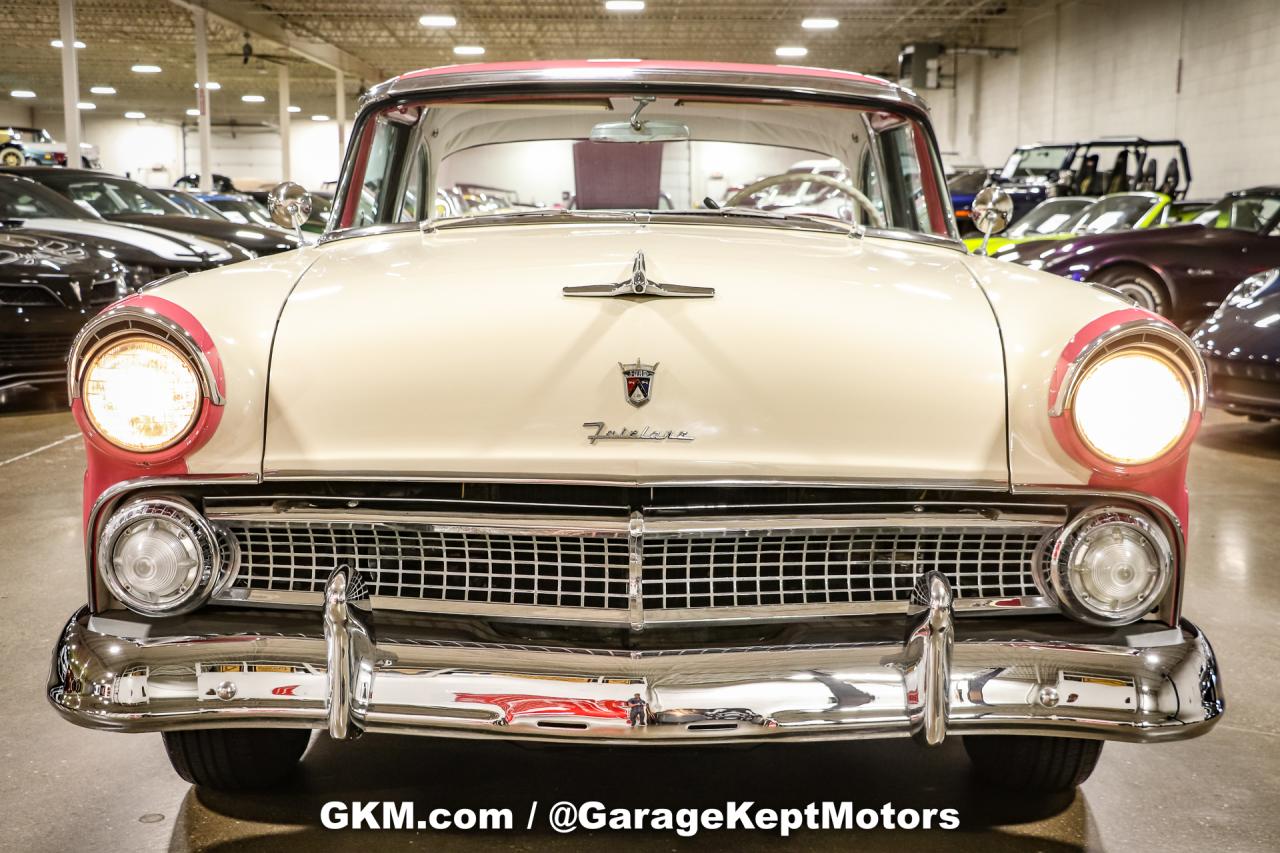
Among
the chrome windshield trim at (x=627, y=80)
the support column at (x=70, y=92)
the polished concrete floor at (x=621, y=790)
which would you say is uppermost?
the support column at (x=70, y=92)

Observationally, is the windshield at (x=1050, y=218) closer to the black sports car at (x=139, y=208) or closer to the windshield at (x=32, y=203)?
the black sports car at (x=139, y=208)

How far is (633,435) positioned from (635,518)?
116 millimetres

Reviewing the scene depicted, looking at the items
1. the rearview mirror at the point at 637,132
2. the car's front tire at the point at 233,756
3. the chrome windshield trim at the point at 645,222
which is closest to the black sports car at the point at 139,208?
the rearview mirror at the point at 637,132

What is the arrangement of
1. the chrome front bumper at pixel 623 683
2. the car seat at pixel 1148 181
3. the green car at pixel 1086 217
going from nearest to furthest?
the chrome front bumper at pixel 623 683 < the green car at pixel 1086 217 < the car seat at pixel 1148 181

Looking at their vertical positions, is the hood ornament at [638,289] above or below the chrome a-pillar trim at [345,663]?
above

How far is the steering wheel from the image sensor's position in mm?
2670

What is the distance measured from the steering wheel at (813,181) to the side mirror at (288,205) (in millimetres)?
1015

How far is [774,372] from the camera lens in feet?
5.50

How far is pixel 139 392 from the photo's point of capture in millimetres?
1682

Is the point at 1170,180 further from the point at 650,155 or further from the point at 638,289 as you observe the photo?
the point at 638,289

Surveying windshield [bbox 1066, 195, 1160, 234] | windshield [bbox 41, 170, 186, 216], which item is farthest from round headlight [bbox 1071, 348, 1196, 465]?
windshield [bbox 1066, 195, 1160, 234]

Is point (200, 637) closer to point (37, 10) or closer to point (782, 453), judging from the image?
point (782, 453)

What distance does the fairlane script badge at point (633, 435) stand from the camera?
1631mm

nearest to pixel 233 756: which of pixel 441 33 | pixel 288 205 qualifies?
pixel 288 205
